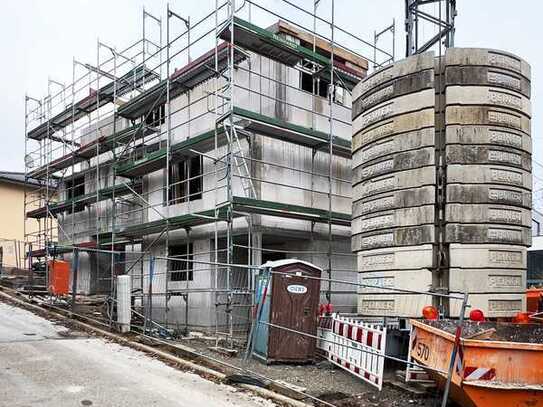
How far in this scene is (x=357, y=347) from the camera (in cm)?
857

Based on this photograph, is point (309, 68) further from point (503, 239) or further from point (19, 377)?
point (19, 377)

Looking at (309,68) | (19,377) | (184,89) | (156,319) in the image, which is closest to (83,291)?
(156,319)

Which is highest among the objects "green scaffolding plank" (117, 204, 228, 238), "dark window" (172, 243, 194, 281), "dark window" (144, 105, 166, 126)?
"dark window" (144, 105, 166, 126)

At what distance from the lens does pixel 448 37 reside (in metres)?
11.5

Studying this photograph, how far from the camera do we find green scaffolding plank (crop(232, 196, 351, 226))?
12414 millimetres

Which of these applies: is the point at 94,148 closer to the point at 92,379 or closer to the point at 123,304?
the point at 123,304

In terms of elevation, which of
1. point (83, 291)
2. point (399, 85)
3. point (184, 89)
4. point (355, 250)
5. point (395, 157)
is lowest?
point (83, 291)

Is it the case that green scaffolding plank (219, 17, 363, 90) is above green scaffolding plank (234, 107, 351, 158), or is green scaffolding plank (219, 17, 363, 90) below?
above

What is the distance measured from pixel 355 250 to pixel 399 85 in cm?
312

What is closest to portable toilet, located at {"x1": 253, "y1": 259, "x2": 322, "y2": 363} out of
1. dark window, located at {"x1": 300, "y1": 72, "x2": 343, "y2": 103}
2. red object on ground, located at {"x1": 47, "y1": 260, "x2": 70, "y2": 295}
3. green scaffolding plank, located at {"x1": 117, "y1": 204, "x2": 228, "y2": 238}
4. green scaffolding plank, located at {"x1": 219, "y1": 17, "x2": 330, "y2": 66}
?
green scaffolding plank, located at {"x1": 117, "y1": 204, "x2": 228, "y2": 238}

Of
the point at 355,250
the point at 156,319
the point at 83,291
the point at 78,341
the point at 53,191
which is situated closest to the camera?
the point at 355,250

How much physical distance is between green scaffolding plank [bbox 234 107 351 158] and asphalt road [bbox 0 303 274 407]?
232 inches

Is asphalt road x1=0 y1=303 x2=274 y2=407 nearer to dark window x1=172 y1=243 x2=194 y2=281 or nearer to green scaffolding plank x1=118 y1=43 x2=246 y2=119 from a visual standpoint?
dark window x1=172 y1=243 x2=194 y2=281

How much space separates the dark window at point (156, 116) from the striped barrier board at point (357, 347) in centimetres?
1001
